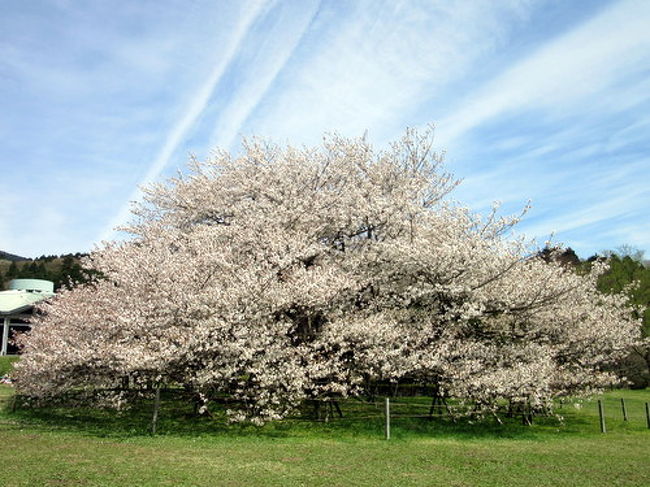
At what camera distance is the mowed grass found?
9859mm

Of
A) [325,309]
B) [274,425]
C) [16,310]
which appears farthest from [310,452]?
[16,310]

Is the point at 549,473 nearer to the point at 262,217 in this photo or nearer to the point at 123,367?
the point at 123,367

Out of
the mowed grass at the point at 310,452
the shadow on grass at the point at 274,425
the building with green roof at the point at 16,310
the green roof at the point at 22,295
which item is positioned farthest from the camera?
the green roof at the point at 22,295

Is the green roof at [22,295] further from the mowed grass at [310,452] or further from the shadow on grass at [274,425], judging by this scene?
the mowed grass at [310,452]

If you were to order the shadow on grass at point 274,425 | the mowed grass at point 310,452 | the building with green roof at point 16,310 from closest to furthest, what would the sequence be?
the mowed grass at point 310,452 < the shadow on grass at point 274,425 < the building with green roof at point 16,310

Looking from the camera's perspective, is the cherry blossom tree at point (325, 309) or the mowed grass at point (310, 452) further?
the cherry blossom tree at point (325, 309)

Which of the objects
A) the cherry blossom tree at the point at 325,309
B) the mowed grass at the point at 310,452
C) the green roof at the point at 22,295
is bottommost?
the mowed grass at the point at 310,452

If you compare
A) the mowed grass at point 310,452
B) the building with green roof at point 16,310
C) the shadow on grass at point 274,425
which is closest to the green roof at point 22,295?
the building with green roof at point 16,310

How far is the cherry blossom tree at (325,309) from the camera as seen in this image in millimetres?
16797

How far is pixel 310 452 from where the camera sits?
42.7ft

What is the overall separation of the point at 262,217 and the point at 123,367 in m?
7.56

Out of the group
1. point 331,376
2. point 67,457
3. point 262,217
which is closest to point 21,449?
point 67,457

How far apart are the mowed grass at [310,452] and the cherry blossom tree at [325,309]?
1.10 m

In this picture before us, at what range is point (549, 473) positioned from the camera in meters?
11.0
